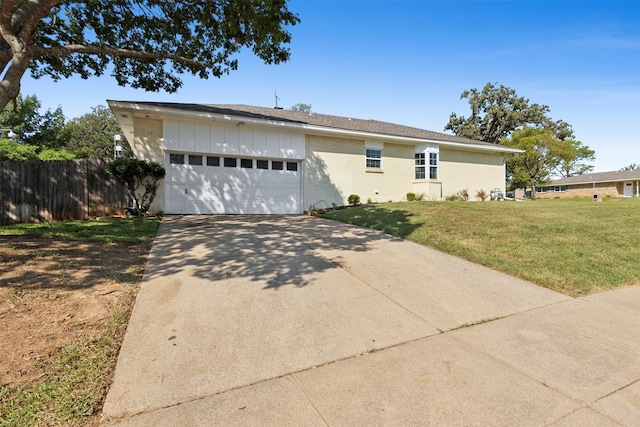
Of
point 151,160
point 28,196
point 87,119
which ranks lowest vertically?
point 28,196

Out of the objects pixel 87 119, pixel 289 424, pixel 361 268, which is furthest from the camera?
pixel 87 119

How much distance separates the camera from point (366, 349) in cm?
284

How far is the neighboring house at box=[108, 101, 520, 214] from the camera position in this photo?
10.8 meters

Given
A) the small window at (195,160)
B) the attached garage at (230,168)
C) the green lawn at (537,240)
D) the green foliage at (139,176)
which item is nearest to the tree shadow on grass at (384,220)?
the green lawn at (537,240)

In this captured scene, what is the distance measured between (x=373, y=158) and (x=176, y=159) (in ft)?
28.7

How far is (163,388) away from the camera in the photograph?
2.22 m

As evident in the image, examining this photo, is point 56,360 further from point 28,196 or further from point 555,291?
point 28,196

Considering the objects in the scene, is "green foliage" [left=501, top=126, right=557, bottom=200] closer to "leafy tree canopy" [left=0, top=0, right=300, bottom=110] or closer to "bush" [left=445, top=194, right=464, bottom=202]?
"bush" [left=445, top=194, right=464, bottom=202]

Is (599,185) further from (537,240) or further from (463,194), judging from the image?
(537,240)

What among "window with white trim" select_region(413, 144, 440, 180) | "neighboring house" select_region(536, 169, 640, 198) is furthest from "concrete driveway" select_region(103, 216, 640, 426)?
"neighboring house" select_region(536, 169, 640, 198)

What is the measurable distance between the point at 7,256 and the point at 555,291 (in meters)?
8.34

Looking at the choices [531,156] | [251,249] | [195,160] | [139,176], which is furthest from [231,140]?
[531,156]

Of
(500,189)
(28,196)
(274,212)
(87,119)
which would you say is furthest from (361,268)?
(87,119)

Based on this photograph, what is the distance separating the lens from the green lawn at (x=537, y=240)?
512cm
